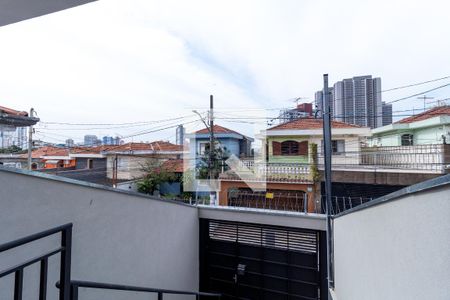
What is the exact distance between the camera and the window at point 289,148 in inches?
428

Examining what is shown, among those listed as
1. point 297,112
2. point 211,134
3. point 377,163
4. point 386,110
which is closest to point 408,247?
point 386,110

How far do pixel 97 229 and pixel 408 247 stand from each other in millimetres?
2513

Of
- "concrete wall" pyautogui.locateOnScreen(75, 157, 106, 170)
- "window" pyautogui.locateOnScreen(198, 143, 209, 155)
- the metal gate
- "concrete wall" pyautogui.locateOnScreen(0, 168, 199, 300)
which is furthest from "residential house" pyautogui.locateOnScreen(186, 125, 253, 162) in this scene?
"concrete wall" pyautogui.locateOnScreen(0, 168, 199, 300)

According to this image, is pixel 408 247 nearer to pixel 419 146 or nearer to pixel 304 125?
pixel 419 146

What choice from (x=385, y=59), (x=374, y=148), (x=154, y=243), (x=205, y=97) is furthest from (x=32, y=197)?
(x=374, y=148)

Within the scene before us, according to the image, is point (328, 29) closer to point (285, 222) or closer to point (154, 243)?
point (285, 222)

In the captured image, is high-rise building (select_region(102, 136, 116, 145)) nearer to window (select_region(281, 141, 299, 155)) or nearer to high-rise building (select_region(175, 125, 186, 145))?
high-rise building (select_region(175, 125, 186, 145))

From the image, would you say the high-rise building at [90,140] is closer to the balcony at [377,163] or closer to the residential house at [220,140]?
the residential house at [220,140]

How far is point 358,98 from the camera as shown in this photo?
22.3 ft

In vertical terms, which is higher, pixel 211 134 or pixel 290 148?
pixel 211 134

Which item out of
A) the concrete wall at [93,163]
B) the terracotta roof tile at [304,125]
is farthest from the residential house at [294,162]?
the concrete wall at [93,163]

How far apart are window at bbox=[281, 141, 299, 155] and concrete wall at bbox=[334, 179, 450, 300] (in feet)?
30.2

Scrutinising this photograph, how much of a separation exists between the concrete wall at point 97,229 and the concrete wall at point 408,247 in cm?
234

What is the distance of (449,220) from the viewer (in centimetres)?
74
